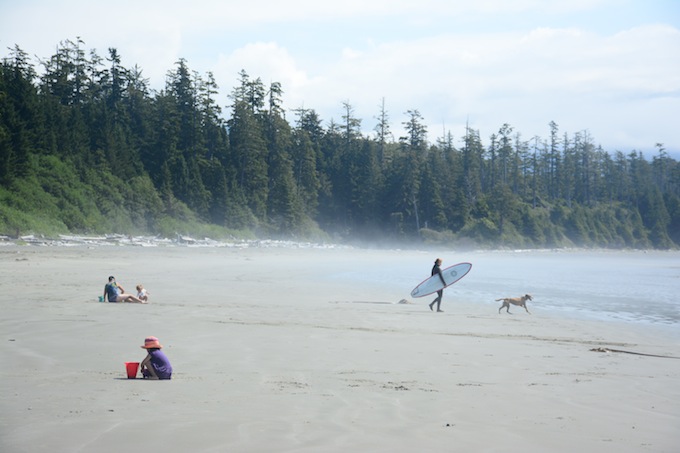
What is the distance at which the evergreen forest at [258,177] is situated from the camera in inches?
1843

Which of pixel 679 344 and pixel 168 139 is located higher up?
pixel 168 139

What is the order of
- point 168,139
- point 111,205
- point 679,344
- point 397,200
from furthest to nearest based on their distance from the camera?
point 397,200 < point 168,139 < point 111,205 < point 679,344

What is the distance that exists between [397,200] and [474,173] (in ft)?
60.7

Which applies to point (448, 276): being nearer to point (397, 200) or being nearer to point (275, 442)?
point (275, 442)

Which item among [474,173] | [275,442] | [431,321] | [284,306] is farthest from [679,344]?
[474,173]

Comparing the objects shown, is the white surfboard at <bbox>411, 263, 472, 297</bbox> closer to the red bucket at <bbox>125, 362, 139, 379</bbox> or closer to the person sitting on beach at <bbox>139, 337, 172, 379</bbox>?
the person sitting on beach at <bbox>139, 337, 172, 379</bbox>

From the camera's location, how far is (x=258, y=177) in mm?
73062

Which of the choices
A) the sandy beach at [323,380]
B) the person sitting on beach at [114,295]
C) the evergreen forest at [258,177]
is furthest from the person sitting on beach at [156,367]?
the evergreen forest at [258,177]

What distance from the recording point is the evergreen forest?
46.8 m

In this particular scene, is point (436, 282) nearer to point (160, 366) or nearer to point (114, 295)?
point (114, 295)

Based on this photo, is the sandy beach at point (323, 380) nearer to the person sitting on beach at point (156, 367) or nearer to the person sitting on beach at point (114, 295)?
the person sitting on beach at point (156, 367)

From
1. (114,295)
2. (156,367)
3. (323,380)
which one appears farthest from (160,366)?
(114,295)

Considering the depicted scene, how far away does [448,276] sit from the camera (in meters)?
21.4

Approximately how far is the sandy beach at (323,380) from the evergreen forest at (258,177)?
2675 centimetres
